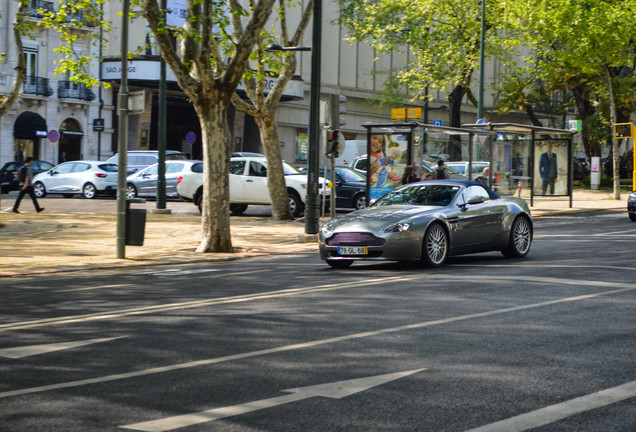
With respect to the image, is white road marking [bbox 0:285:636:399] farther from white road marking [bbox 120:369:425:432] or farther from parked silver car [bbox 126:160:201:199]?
parked silver car [bbox 126:160:201:199]

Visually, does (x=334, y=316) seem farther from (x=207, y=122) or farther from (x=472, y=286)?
(x=207, y=122)

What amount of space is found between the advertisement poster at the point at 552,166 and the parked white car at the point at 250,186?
9.10 meters

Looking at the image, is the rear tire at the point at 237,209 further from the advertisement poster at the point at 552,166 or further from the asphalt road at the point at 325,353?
the asphalt road at the point at 325,353

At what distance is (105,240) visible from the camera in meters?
20.2

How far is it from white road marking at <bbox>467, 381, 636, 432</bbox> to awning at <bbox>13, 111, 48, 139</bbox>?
44.8 meters

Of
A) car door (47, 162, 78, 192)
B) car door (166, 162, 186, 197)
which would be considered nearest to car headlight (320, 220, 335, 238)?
car door (166, 162, 186, 197)

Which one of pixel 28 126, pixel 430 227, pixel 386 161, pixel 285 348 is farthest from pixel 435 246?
pixel 28 126

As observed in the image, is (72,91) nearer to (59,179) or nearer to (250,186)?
(59,179)

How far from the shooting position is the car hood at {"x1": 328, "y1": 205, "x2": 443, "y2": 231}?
13758 millimetres

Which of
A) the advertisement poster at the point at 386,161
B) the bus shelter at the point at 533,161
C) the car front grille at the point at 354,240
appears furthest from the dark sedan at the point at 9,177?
the car front grille at the point at 354,240

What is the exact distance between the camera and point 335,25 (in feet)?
195

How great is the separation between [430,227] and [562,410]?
845cm

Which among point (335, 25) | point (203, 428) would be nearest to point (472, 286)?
point (203, 428)

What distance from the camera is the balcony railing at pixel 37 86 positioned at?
47.4 metres
